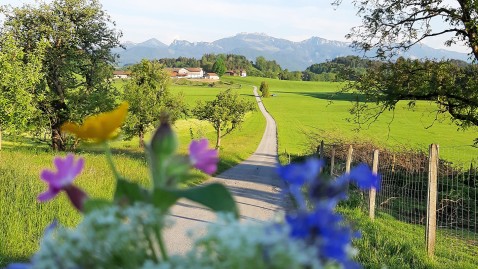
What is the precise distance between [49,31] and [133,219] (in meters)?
23.0

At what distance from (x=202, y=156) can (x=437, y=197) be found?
13.5 metres

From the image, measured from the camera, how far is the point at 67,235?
55 cm

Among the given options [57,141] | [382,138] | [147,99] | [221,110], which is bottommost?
[382,138]

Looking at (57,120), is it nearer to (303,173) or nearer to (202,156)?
(202,156)

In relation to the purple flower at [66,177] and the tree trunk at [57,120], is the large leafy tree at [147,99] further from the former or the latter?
the purple flower at [66,177]

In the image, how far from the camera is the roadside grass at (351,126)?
38.6 meters

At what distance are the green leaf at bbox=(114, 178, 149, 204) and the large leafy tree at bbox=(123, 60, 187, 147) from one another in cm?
2625

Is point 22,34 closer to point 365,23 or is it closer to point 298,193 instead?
point 365,23

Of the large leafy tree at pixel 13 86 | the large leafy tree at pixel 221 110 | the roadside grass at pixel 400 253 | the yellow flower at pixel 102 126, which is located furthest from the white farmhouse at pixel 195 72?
the yellow flower at pixel 102 126

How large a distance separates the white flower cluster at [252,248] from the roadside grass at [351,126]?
75.3 ft

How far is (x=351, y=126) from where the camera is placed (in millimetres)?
55031

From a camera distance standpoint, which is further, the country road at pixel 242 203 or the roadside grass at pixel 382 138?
the country road at pixel 242 203

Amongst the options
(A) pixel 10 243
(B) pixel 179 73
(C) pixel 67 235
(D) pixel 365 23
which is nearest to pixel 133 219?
(C) pixel 67 235

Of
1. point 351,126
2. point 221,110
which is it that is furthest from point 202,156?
point 351,126
